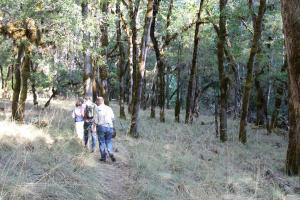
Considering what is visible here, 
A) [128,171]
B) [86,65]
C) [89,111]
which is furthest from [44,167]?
[86,65]

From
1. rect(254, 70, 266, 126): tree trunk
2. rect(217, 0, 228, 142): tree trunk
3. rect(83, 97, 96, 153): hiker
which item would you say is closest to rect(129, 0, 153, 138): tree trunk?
rect(217, 0, 228, 142): tree trunk

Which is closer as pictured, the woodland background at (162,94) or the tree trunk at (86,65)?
the woodland background at (162,94)

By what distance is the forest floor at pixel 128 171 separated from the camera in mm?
8219

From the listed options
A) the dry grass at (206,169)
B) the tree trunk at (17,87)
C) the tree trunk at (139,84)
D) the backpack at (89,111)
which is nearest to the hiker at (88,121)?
the backpack at (89,111)

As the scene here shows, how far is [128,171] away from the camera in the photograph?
445 inches

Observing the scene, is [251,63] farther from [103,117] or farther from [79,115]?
[103,117]

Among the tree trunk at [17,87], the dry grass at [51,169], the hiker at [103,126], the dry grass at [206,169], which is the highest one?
the tree trunk at [17,87]

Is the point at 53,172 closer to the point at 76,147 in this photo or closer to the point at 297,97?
the point at 76,147

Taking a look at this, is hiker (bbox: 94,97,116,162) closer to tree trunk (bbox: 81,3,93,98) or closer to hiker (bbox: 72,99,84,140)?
hiker (bbox: 72,99,84,140)

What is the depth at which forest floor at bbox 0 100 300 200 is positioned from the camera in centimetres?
822

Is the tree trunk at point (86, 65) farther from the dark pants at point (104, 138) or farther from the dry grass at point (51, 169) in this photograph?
the dark pants at point (104, 138)

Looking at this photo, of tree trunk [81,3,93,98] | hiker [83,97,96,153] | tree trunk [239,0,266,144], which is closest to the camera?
hiker [83,97,96,153]

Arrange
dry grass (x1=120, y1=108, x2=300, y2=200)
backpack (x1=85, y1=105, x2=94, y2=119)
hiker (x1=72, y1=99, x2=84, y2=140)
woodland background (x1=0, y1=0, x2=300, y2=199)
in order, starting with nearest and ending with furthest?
dry grass (x1=120, y1=108, x2=300, y2=200) < woodland background (x1=0, y1=0, x2=300, y2=199) < backpack (x1=85, y1=105, x2=94, y2=119) < hiker (x1=72, y1=99, x2=84, y2=140)

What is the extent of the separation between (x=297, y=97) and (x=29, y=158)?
303 inches
